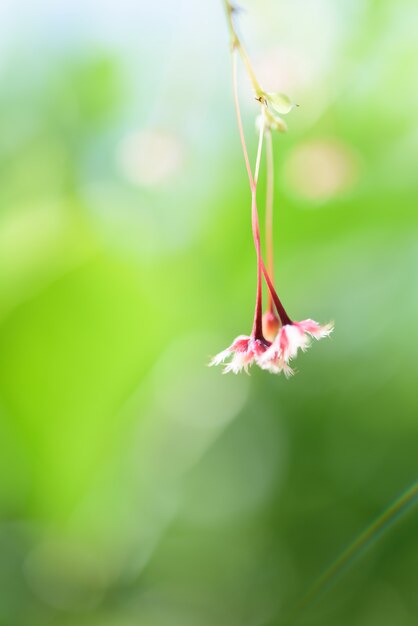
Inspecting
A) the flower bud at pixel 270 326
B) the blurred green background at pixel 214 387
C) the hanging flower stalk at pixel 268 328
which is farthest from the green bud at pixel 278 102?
the blurred green background at pixel 214 387

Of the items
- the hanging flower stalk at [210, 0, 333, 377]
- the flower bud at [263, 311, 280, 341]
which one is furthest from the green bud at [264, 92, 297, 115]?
the flower bud at [263, 311, 280, 341]

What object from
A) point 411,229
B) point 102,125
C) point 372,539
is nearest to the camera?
point 372,539

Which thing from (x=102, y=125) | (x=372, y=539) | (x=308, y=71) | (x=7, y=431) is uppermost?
(x=102, y=125)

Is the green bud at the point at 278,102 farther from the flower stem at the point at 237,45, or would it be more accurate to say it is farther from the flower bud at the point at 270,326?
the flower bud at the point at 270,326

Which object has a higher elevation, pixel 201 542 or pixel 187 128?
pixel 187 128

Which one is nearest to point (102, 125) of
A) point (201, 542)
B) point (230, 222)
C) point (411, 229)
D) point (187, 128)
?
point (187, 128)

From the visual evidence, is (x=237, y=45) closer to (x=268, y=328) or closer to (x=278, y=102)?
(x=278, y=102)

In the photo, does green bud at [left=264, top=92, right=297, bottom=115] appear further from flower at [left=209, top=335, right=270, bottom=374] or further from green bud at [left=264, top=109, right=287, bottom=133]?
flower at [left=209, top=335, right=270, bottom=374]

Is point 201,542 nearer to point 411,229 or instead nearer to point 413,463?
point 413,463
